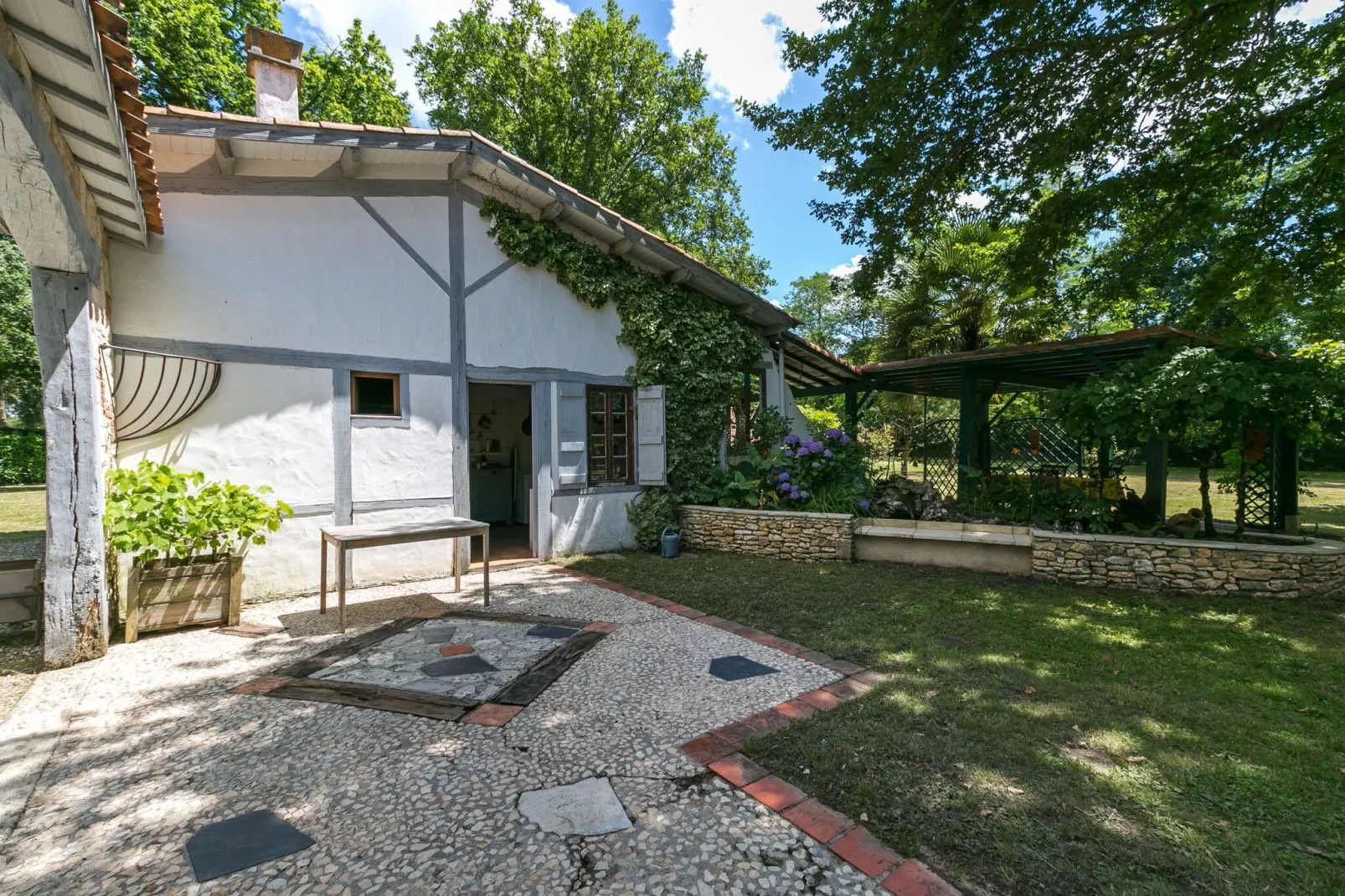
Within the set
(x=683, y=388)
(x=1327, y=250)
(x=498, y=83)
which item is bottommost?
(x=683, y=388)

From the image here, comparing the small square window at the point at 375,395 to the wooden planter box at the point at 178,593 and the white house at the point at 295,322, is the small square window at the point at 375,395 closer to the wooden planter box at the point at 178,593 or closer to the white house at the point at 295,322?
the white house at the point at 295,322

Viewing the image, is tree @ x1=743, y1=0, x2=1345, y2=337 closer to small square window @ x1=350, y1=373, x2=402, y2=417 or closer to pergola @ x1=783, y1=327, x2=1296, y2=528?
pergola @ x1=783, y1=327, x2=1296, y2=528

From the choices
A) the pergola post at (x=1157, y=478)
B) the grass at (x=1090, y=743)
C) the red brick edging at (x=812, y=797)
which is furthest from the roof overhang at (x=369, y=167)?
the pergola post at (x=1157, y=478)

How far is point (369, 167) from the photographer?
5.56m

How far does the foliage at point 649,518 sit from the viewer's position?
7293 millimetres

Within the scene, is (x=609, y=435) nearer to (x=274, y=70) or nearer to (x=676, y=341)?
(x=676, y=341)

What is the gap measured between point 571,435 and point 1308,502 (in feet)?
49.7

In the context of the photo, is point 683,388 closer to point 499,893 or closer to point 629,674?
point 629,674

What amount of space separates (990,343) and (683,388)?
364 inches

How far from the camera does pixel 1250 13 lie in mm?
5023

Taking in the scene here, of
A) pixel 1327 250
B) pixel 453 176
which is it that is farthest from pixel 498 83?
pixel 1327 250

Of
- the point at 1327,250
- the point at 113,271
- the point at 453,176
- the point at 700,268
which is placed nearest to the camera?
the point at 113,271

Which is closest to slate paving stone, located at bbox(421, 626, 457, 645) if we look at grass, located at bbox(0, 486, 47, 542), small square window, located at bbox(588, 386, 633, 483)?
small square window, located at bbox(588, 386, 633, 483)

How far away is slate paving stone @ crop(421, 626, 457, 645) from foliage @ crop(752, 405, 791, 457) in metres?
4.93
